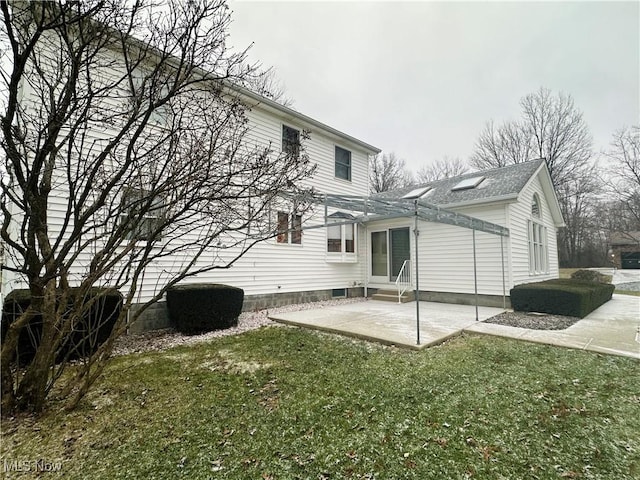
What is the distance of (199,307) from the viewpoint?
21.5 ft

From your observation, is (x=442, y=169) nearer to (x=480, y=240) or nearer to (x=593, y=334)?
(x=480, y=240)

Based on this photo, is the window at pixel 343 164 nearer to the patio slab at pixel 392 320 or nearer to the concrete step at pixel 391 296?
the concrete step at pixel 391 296

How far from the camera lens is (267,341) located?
19.1 ft

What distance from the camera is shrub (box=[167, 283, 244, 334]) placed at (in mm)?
6496

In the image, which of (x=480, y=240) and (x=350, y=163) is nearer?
(x=480, y=240)

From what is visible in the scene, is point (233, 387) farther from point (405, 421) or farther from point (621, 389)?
point (621, 389)

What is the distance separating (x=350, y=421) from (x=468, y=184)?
34.5 ft

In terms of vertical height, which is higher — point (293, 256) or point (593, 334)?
point (293, 256)

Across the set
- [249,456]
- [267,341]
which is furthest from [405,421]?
[267,341]

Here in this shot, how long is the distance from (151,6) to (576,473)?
539cm

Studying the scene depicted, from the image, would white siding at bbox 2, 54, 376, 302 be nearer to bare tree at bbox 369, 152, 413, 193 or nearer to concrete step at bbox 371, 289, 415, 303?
concrete step at bbox 371, 289, 415, 303

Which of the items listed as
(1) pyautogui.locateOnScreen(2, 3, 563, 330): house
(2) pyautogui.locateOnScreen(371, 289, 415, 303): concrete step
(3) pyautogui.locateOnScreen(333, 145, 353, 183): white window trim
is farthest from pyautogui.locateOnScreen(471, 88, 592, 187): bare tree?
(2) pyautogui.locateOnScreen(371, 289, 415, 303): concrete step

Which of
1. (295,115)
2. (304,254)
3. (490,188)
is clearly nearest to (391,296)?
(304,254)

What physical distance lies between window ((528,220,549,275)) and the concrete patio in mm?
2354
